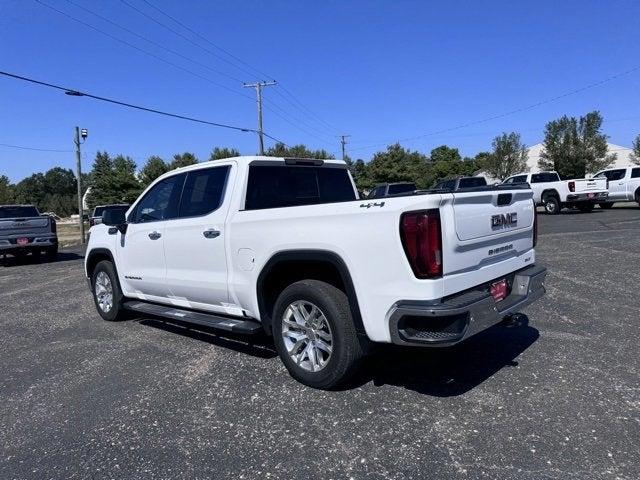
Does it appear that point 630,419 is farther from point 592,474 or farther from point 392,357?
point 392,357

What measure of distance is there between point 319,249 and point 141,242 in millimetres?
2986

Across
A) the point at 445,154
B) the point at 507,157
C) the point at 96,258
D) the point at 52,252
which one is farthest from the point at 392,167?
the point at 96,258

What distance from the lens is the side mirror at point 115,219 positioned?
638 cm

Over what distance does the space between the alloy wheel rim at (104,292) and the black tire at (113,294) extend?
1cm

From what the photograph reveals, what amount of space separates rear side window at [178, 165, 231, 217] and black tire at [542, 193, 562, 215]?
2322 cm

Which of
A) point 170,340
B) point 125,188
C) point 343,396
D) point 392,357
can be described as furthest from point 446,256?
point 125,188

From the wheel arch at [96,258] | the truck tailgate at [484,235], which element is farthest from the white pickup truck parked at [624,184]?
the wheel arch at [96,258]

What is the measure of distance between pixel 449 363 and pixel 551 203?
76.2 ft

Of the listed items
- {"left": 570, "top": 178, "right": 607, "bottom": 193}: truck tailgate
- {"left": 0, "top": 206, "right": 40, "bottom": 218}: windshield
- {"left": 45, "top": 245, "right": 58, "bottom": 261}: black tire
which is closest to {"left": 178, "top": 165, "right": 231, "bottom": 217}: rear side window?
{"left": 45, "top": 245, "right": 58, "bottom": 261}: black tire

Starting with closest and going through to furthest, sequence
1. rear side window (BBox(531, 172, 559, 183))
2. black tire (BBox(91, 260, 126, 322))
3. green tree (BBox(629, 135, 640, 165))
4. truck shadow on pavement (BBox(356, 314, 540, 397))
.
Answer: truck shadow on pavement (BBox(356, 314, 540, 397)) < black tire (BBox(91, 260, 126, 322)) < rear side window (BBox(531, 172, 559, 183)) < green tree (BBox(629, 135, 640, 165))

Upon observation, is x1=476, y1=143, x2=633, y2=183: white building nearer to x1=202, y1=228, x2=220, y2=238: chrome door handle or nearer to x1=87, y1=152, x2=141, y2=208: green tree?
x1=87, y1=152, x2=141, y2=208: green tree

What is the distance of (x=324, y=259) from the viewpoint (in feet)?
12.9

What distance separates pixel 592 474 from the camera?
291cm

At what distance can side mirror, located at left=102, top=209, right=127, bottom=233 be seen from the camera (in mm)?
6375
